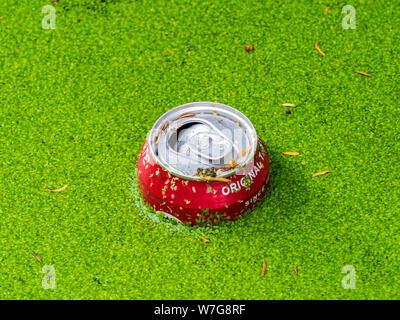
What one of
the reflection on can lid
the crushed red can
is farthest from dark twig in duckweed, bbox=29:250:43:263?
the reflection on can lid

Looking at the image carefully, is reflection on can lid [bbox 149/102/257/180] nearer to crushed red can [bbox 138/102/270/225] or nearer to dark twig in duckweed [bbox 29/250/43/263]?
crushed red can [bbox 138/102/270/225]

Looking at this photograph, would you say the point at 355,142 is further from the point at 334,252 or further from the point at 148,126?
the point at 148,126

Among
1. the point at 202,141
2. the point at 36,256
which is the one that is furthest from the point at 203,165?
the point at 36,256

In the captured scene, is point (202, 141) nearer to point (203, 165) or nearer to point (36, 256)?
point (203, 165)

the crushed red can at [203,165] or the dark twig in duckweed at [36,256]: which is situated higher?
the crushed red can at [203,165]

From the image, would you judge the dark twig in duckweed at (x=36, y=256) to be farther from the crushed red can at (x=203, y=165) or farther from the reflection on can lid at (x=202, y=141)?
the reflection on can lid at (x=202, y=141)

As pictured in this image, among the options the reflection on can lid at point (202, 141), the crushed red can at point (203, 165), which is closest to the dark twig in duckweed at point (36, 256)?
the crushed red can at point (203, 165)

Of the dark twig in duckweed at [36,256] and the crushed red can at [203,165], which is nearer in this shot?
the crushed red can at [203,165]
